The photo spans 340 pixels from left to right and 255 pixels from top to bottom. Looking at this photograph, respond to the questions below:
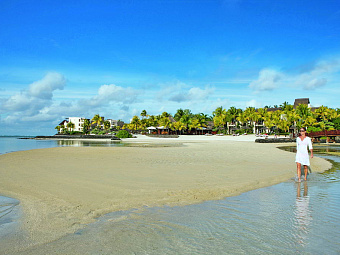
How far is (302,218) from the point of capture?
5023 millimetres

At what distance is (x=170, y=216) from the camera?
5.21 metres

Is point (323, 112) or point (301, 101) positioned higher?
point (301, 101)

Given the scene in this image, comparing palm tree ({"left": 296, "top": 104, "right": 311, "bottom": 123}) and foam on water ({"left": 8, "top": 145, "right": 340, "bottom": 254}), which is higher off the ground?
palm tree ({"left": 296, "top": 104, "right": 311, "bottom": 123})

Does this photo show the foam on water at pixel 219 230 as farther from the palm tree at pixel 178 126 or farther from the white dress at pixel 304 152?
the palm tree at pixel 178 126

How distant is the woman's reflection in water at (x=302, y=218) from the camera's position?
161 inches

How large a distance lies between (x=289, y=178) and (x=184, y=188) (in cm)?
474

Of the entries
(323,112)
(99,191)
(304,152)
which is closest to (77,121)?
(323,112)

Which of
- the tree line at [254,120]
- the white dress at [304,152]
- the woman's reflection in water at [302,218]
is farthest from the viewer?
the tree line at [254,120]

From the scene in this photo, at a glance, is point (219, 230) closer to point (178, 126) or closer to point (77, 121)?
point (178, 126)

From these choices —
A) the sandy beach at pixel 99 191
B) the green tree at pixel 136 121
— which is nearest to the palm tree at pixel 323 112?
the green tree at pixel 136 121

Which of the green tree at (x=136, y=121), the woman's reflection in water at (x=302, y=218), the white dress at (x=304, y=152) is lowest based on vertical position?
the woman's reflection in water at (x=302, y=218)

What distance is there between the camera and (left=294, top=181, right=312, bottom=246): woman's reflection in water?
4.09 meters

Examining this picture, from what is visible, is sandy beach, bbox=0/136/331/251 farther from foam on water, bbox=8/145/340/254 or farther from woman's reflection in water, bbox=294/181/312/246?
woman's reflection in water, bbox=294/181/312/246

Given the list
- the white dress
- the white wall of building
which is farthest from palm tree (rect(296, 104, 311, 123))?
the white wall of building
